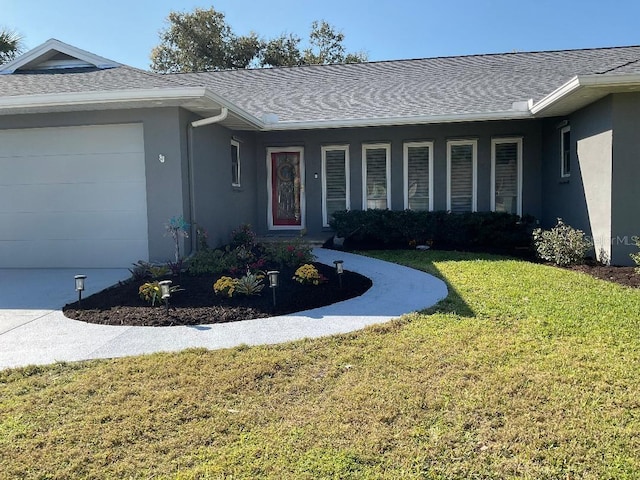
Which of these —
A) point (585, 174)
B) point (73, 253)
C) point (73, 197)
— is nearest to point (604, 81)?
point (585, 174)

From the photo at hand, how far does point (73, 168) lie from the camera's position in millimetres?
8641

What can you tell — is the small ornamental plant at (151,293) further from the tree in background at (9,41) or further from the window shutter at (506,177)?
the tree in background at (9,41)

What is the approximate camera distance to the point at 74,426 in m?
3.04

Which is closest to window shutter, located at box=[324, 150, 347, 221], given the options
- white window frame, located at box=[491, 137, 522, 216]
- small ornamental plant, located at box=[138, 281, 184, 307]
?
white window frame, located at box=[491, 137, 522, 216]

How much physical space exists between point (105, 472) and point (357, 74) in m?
12.8

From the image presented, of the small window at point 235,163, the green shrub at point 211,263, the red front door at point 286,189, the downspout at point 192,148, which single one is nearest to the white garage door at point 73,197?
the downspout at point 192,148

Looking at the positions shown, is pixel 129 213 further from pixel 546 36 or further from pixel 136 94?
pixel 546 36

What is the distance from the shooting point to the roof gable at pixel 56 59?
9680 millimetres

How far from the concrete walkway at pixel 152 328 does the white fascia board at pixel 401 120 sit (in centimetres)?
453

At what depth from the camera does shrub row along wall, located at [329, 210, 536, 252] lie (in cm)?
1031

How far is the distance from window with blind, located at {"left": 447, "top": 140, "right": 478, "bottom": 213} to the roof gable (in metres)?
7.56

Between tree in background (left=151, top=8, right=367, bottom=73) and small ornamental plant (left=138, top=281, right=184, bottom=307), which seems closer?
small ornamental plant (left=138, top=281, right=184, bottom=307)

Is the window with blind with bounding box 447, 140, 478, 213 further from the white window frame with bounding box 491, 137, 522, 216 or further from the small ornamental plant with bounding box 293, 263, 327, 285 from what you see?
the small ornamental plant with bounding box 293, 263, 327, 285

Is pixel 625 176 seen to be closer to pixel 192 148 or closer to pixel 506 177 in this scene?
pixel 506 177
